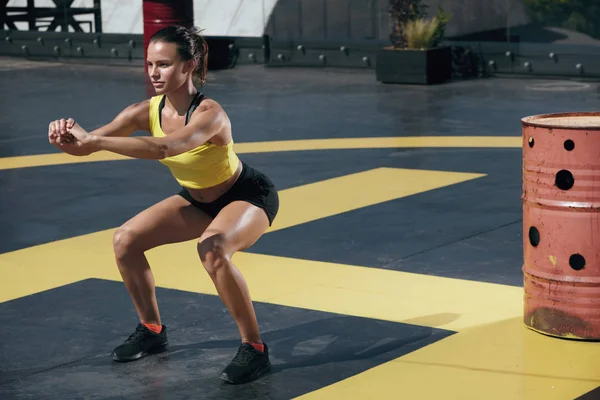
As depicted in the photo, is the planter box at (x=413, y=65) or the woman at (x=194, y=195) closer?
the woman at (x=194, y=195)

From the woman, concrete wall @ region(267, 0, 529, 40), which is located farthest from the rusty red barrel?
concrete wall @ region(267, 0, 529, 40)

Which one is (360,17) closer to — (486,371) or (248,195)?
(248,195)

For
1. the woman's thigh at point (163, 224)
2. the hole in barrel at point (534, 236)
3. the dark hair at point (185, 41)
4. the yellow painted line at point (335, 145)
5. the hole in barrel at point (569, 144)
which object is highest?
the dark hair at point (185, 41)

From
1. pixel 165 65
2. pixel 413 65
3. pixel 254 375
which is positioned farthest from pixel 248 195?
pixel 413 65

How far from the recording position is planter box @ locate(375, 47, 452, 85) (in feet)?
62.1

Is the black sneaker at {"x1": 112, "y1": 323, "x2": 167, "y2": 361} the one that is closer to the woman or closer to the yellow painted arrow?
the woman

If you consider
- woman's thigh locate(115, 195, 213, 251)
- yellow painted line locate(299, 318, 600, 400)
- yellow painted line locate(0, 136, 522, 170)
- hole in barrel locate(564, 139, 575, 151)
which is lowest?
yellow painted line locate(299, 318, 600, 400)

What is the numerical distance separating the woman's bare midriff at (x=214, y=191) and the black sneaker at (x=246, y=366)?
0.69m

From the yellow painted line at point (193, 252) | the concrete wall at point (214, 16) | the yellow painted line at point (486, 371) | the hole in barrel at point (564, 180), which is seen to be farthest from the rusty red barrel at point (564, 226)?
the concrete wall at point (214, 16)

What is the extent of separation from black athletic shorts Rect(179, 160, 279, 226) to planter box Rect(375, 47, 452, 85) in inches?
520

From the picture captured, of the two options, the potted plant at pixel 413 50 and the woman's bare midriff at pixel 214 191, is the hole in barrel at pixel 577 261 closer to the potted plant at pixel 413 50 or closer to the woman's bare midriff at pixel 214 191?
the woman's bare midriff at pixel 214 191

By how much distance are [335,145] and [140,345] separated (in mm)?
7427

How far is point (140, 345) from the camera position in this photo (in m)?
5.96

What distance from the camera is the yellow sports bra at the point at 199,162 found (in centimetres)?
560
